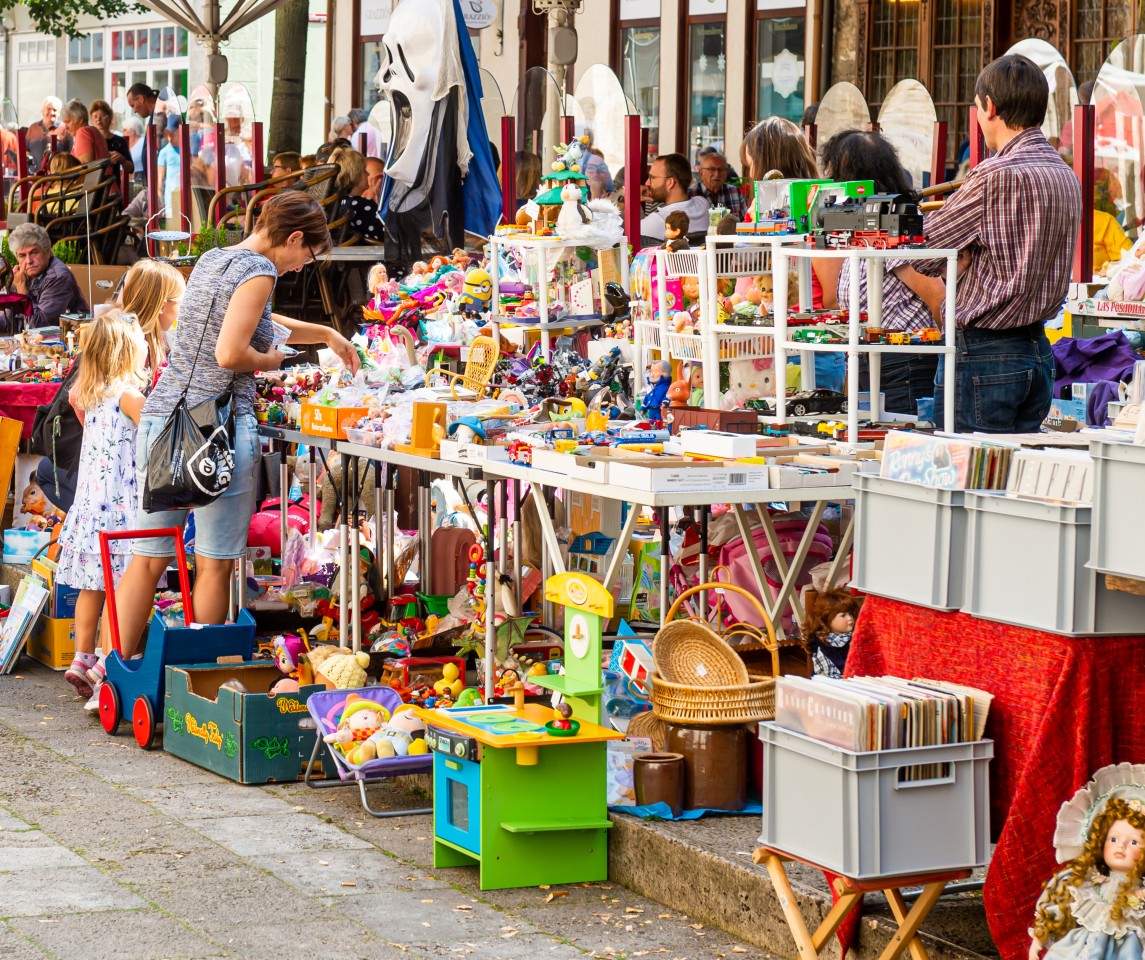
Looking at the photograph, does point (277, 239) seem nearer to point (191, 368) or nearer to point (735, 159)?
point (191, 368)

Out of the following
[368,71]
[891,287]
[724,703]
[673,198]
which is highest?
[368,71]

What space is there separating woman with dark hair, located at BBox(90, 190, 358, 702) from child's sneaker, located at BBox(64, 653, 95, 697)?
13.3 inches

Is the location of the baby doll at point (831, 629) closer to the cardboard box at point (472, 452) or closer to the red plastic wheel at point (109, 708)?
the cardboard box at point (472, 452)

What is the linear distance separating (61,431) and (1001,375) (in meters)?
3.68

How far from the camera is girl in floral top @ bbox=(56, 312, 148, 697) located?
670 centimetres

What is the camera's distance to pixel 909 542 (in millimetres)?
4016

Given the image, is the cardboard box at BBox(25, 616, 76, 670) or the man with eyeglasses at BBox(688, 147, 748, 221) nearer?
the cardboard box at BBox(25, 616, 76, 670)

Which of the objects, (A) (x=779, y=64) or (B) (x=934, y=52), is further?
(A) (x=779, y=64)

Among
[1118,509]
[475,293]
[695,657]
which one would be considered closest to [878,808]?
[1118,509]

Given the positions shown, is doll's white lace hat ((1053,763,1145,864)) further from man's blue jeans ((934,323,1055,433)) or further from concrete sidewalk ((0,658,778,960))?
man's blue jeans ((934,323,1055,433))

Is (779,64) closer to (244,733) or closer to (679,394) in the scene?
(679,394)

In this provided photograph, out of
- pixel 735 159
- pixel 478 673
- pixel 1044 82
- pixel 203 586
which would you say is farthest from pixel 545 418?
pixel 735 159

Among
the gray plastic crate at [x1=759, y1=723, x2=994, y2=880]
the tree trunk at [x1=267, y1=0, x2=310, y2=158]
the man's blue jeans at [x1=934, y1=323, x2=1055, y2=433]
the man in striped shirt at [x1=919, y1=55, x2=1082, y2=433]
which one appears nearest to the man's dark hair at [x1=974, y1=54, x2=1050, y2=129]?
the man in striped shirt at [x1=919, y1=55, x2=1082, y2=433]

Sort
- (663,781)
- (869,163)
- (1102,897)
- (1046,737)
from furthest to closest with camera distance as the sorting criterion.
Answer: (869,163) < (663,781) < (1046,737) < (1102,897)
